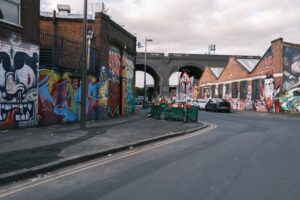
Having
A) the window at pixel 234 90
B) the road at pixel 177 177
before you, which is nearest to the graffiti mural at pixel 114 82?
the road at pixel 177 177

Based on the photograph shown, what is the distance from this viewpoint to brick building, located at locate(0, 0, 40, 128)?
13422 mm

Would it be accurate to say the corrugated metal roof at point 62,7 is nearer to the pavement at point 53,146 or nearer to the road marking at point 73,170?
the pavement at point 53,146

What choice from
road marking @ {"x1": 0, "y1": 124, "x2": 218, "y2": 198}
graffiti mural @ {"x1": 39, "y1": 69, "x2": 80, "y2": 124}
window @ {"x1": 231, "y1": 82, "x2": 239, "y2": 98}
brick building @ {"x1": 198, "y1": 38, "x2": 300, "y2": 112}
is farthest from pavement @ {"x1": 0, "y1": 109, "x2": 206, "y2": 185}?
window @ {"x1": 231, "y1": 82, "x2": 239, "y2": 98}

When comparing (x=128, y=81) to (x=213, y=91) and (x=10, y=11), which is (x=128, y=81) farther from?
(x=213, y=91)

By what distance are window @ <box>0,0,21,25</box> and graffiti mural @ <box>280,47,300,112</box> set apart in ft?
87.7

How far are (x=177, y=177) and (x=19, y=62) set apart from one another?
8922mm

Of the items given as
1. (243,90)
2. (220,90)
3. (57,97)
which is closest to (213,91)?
(220,90)

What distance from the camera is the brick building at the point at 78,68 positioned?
16.6 m

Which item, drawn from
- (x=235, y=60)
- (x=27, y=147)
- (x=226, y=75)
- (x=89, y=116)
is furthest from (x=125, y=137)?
(x=226, y=75)

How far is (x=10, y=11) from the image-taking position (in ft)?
46.0

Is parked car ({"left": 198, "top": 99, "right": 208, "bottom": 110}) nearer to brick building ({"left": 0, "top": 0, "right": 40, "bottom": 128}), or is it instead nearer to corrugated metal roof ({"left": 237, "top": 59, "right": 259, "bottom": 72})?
corrugated metal roof ({"left": 237, "top": 59, "right": 259, "bottom": 72})

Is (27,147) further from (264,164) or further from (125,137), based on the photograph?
(264,164)

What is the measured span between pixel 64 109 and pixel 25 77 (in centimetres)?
329

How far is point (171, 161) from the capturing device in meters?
9.27
